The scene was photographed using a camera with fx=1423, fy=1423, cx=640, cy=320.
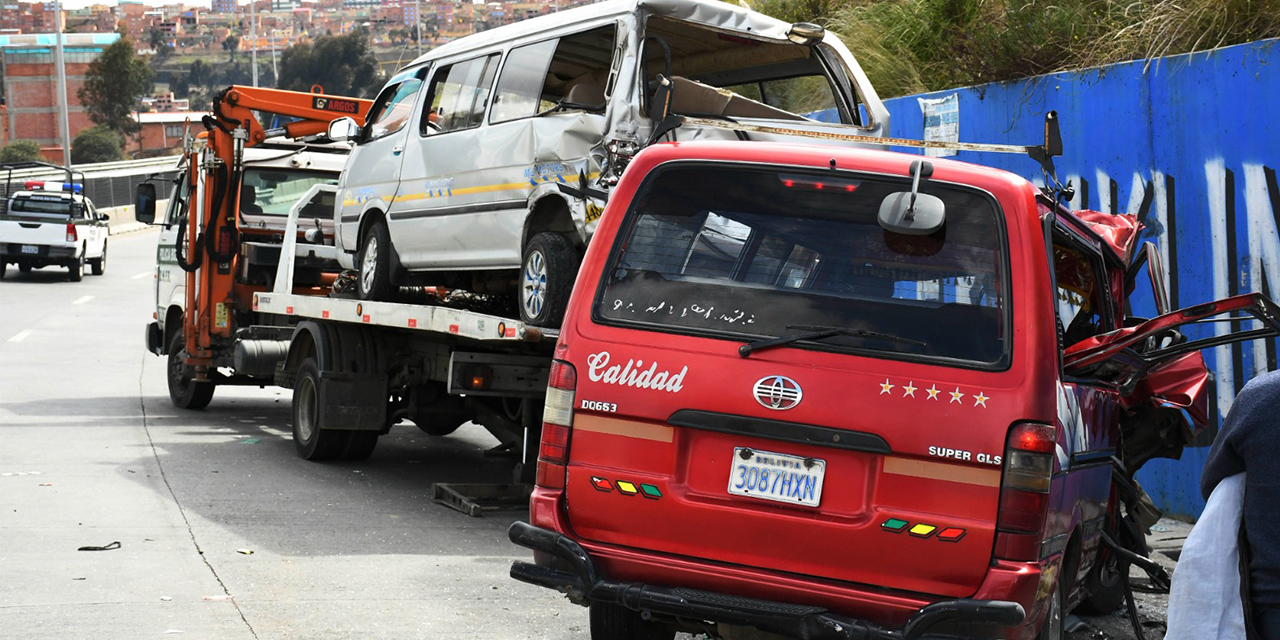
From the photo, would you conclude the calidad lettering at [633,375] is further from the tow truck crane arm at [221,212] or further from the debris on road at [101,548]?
the tow truck crane arm at [221,212]

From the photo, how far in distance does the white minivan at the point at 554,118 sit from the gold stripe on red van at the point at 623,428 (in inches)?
74.0

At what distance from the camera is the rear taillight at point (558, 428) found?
4719 mm

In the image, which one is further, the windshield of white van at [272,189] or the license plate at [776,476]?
the windshield of white van at [272,189]

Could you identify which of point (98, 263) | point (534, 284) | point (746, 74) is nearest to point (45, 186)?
point (98, 263)

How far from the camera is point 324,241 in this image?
41.1 feet

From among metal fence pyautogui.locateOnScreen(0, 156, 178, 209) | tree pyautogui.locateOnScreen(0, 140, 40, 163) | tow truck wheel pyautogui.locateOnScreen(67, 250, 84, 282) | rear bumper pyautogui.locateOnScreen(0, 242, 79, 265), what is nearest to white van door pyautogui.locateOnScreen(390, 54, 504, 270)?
rear bumper pyautogui.locateOnScreen(0, 242, 79, 265)

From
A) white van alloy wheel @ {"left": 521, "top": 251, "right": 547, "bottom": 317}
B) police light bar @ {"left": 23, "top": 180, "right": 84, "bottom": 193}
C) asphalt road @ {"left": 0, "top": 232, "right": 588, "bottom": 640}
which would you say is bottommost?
asphalt road @ {"left": 0, "top": 232, "right": 588, "bottom": 640}

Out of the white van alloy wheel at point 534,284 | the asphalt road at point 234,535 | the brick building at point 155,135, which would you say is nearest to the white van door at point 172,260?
the asphalt road at point 234,535

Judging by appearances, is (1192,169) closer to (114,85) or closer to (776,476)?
(776,476)

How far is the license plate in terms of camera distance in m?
4.42

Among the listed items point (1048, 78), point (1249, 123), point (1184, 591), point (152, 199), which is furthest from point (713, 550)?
point (152, 199)

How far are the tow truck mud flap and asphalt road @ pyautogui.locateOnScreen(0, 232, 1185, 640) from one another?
0.39 meters

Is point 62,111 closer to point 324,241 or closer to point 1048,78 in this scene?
point 324,241

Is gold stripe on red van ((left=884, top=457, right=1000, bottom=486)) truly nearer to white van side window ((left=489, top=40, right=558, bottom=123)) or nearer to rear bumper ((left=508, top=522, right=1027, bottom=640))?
rear bumper ((left=508, top=522, right=1027, bottom=640))
